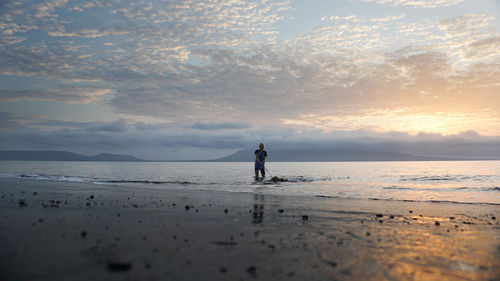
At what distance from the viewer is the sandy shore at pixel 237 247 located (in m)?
4.62

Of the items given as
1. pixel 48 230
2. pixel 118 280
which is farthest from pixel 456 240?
pixel 48 230

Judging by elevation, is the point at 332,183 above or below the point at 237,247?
below

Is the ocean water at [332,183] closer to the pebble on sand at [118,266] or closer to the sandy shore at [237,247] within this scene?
the sandy shore at [237,247]

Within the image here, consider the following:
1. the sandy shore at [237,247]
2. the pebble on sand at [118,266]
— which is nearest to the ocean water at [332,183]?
the sandy shore at [237,247]

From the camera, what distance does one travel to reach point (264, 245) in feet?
20.7

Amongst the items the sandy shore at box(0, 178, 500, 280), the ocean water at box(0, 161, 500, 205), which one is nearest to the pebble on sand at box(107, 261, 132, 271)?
the sandy shore at box(0, 178, 500, 280)

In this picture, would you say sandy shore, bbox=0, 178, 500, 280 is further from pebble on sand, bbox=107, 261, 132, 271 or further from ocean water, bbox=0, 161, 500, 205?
ocean water, bbox=0, 161, 500, 205

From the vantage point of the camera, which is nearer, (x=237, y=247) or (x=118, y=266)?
(x=118, y=266)

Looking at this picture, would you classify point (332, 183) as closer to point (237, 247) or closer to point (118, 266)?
point (237, 247)

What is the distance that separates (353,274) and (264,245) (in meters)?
2.11

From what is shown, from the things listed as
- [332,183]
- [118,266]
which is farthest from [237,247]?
[332,183]

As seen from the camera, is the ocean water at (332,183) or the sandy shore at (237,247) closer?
the sandy shore at (237,247)

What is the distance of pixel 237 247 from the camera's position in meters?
6.06

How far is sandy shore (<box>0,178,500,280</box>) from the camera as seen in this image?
15.1 feet
